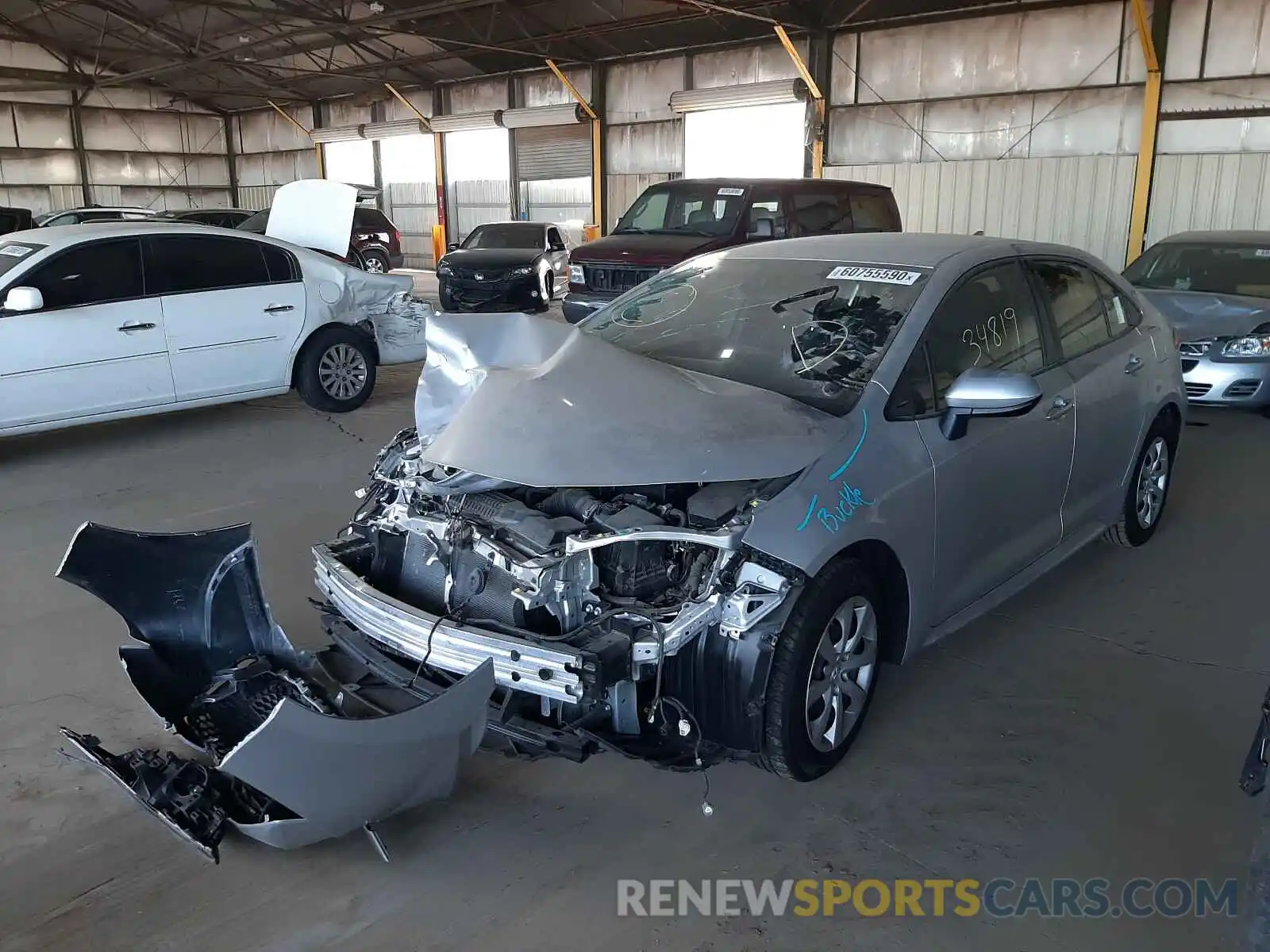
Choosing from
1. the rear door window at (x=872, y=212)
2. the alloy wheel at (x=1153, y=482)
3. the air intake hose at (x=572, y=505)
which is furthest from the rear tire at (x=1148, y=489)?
the rear door window at (x=872, y=212)

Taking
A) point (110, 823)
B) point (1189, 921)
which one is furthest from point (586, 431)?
point (1189, 921)

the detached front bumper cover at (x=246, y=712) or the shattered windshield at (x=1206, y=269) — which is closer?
the detached front bumper cover at (x=246, y=712)

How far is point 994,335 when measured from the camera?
350 centimetres

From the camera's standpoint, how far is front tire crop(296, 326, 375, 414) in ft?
25.7

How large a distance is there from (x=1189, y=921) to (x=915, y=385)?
1.67 m

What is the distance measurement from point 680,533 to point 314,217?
21.9 feet

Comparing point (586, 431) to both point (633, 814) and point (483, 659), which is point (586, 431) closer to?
point (483, 659)

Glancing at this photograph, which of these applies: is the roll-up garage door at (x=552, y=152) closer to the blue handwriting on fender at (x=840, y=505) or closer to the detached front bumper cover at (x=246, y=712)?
the detached front bumper cover at (x=246, y=712)

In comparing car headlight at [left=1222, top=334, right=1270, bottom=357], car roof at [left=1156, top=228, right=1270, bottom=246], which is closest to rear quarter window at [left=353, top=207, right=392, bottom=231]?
car roof at [left=1156, top=228, right=1270, bottom=246]

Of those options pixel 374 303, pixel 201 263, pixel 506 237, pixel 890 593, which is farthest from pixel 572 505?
pixel 506 237

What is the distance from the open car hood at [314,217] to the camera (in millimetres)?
8125

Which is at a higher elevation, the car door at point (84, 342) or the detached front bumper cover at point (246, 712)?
the car door at point (84, 342)

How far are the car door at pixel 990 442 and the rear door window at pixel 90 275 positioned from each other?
19.0 feet

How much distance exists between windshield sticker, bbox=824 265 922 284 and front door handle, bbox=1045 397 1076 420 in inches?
30.2
